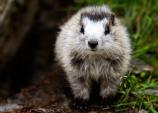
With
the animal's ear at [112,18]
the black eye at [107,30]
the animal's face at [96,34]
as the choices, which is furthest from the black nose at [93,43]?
the animal's ear at [112,18]

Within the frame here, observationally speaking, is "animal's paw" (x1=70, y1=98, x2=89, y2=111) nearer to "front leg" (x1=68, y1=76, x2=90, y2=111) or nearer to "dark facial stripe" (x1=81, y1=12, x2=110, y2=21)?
"front leg" (x1=68, y1=76, x2=90, y2=111)

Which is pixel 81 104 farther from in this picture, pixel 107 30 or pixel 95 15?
pixel 95 15

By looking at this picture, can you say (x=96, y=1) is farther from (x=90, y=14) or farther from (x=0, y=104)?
(x=0, y=104)

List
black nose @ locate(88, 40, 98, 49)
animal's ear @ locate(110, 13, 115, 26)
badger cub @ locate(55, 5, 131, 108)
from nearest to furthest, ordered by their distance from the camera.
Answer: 1. black nose @ locate(88, 40, 98, 49)
2. badger cub @ locate(55, 5, 131, 108)
3. animal's ear @ locate(110, 13, 115, 26)

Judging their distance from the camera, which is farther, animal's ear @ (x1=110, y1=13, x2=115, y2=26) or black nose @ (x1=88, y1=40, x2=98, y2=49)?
animal's ear @ (x1=110, y1=13, x2=115, y2=26)

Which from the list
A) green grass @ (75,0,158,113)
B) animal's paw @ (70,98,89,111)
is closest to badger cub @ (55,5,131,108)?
animal's paw @ (70,98,89,111)

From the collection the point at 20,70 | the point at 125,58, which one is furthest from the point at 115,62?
the point at 20,70
